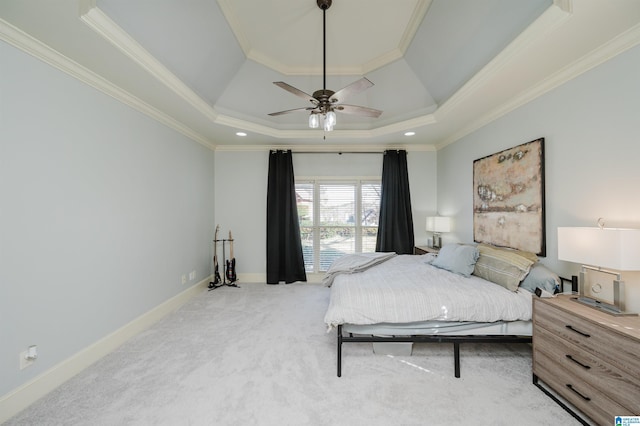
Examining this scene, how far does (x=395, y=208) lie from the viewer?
4.53m

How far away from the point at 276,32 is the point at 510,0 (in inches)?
83.6

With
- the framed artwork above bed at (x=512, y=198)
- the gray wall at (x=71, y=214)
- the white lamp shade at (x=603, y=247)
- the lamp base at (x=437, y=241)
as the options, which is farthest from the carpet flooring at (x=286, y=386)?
the lamp base at (x=437, y=241)

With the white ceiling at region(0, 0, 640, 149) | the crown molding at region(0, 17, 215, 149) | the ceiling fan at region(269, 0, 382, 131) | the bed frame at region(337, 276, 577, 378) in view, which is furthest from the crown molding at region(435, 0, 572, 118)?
the crown molding at region(0, 17, 215, 149)

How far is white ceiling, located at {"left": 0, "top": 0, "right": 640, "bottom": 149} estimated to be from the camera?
68.4 inches

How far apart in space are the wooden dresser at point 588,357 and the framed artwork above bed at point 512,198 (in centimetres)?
88

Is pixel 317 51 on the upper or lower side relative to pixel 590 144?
upper

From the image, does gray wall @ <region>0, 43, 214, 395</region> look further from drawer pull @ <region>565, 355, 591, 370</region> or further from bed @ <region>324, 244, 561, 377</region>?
drawer pull @ <region>565, 355, 591, 370</region>

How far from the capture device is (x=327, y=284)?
3.01m

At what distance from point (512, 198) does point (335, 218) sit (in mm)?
2763

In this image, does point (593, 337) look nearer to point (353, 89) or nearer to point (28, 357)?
point (353, 89)

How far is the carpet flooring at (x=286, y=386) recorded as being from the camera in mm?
1642

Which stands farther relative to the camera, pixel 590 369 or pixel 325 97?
pixel 325 97

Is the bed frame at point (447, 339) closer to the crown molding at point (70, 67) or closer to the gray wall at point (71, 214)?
the gray wall at point (71, 214)

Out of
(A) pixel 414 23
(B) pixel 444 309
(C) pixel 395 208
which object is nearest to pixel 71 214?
(B) pixel 444 309
